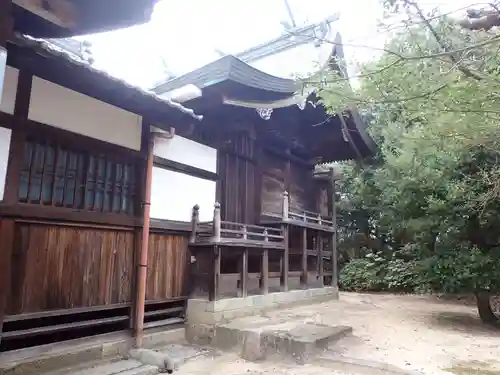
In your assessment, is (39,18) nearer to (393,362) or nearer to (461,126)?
(461,126)

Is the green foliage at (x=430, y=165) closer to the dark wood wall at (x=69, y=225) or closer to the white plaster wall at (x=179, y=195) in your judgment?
the white plaster wall at (x=179, y=195)

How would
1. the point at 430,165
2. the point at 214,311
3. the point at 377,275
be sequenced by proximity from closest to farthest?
the point at 214,311 < the point at 430,165 < the point at 377,275

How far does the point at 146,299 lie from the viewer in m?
6.30

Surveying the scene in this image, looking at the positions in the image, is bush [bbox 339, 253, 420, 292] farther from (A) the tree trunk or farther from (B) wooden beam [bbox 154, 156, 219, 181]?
(B) wooden beam [bbox 154, 156, 219, 181]

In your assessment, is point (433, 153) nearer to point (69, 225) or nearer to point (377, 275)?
point (69, 225)

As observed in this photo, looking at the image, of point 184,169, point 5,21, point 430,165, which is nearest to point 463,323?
point 430,165

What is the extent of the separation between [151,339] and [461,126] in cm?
519

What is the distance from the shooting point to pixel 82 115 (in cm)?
545

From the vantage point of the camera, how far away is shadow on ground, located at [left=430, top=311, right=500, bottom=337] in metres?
7.98

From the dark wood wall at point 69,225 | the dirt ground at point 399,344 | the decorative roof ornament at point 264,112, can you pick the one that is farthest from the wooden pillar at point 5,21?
the decorative roof ornament at point 264,112

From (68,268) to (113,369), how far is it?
4.49 feet

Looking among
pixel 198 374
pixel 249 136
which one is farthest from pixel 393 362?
pixel 249 136

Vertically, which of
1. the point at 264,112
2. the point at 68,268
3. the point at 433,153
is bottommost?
the point at 68,268

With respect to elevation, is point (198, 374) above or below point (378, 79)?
below
